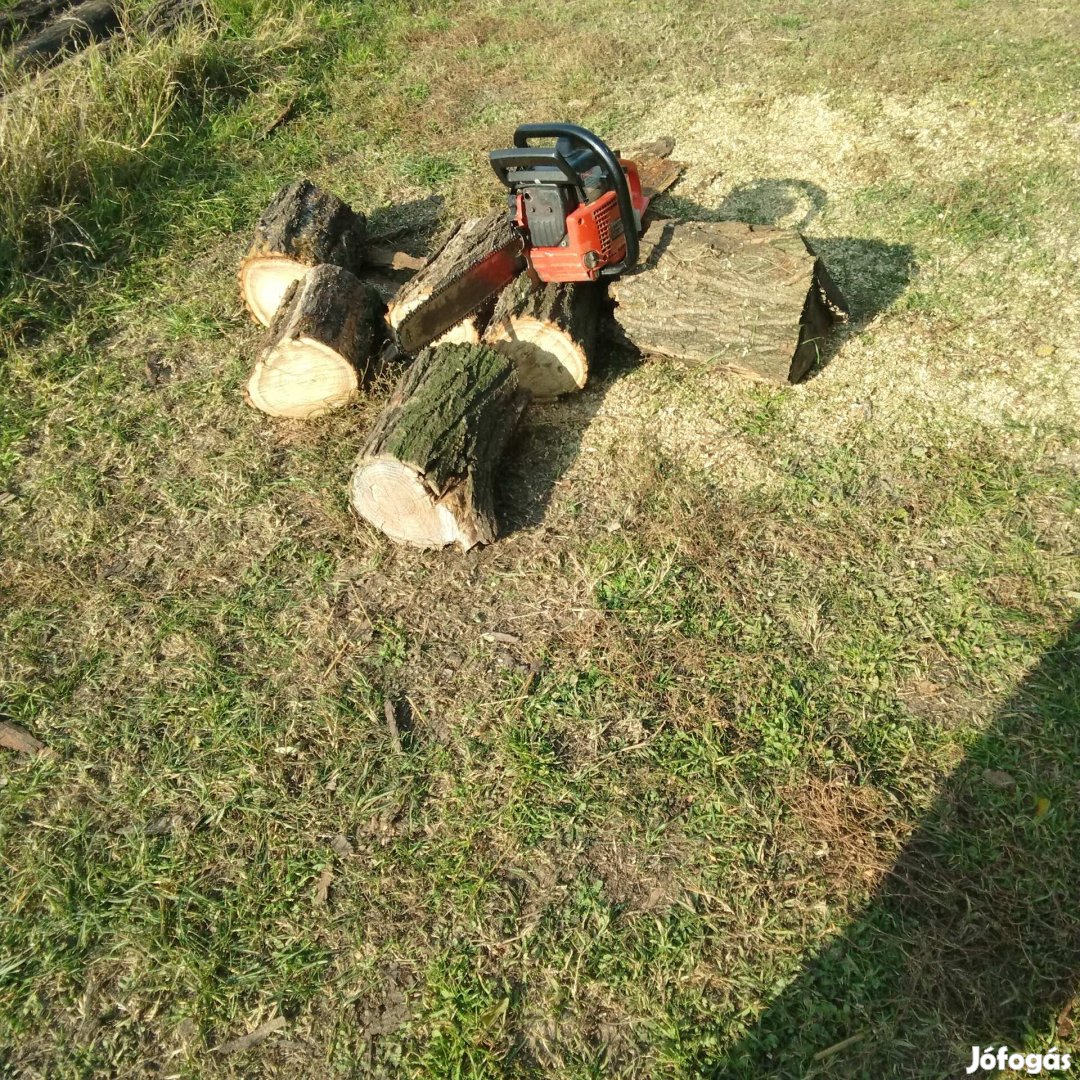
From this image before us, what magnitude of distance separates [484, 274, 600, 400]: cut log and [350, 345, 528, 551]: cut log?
0.29 m

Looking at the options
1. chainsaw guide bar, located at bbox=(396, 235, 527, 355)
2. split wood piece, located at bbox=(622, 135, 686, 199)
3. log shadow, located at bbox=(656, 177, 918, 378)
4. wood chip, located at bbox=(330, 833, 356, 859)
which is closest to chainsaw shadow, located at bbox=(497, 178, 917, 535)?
log shadow, located at bbox=(656, 177, 918, 378)

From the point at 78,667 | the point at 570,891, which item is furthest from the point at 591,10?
the point at 570,891

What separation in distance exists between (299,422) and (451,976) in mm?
2720

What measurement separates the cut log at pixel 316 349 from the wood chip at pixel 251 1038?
2.69 meters

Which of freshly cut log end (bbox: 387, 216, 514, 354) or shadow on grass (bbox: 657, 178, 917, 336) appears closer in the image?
freshly cut log end (bbox: 387, 216, 514, 354)

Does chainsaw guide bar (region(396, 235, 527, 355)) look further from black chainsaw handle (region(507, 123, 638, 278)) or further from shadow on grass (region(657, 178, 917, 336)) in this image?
shadow on grass (region(657, 178, 917, 336))

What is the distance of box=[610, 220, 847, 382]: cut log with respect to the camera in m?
3.87

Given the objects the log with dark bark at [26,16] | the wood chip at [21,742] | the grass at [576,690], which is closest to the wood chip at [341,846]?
the grass at [576,690]

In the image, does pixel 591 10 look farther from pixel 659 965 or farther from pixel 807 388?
pixel 659 965

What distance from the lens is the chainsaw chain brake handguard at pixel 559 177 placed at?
3.57m

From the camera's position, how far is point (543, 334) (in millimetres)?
3961

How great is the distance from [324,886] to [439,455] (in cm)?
158

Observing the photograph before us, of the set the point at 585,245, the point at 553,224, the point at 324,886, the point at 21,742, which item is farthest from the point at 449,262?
the point at 324,886

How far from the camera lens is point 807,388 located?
4.11 m
